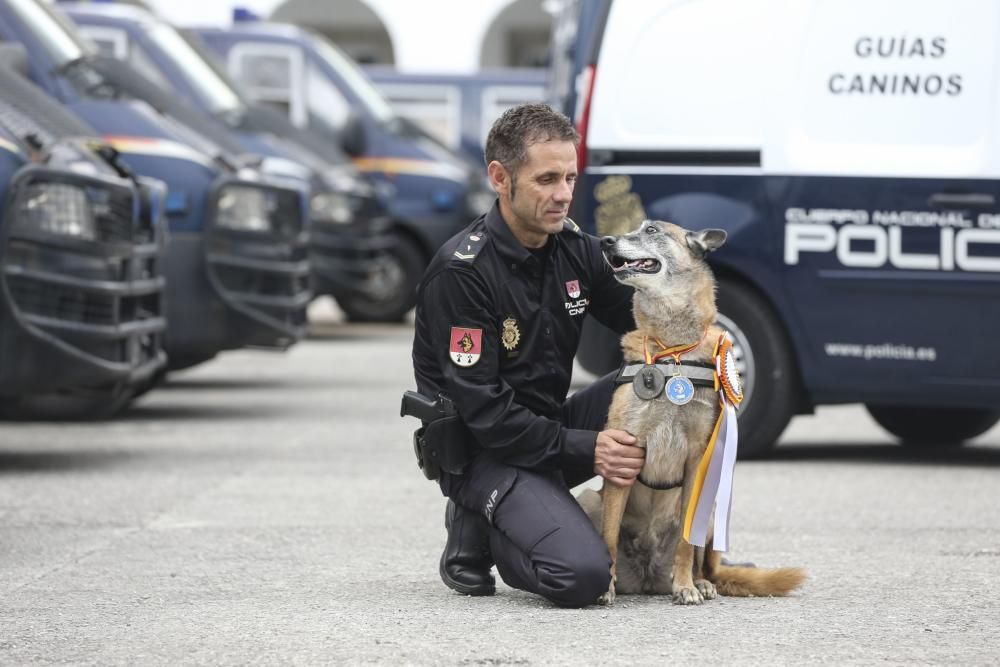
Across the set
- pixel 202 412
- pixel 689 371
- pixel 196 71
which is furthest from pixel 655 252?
pixel 196 71

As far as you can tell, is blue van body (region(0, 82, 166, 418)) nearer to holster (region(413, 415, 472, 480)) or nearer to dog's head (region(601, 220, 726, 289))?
holster (region(413, 415, 472, 480))

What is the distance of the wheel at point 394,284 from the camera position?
17406 millimetres

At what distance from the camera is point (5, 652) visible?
4.62m

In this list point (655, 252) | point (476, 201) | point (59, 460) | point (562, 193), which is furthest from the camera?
point (476, 201)

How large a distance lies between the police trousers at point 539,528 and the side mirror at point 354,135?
10.0 metres

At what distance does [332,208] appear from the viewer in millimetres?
14781

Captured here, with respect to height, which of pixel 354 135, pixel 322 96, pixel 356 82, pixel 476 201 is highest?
pixel 356 82

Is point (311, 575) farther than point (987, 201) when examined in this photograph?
No

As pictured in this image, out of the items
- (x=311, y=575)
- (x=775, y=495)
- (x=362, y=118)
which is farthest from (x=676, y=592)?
(x=362, y=118)

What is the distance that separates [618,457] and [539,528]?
0.29m

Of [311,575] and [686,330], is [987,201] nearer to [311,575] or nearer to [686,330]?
[686,330]

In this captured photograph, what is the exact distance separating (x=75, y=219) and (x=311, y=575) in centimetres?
281

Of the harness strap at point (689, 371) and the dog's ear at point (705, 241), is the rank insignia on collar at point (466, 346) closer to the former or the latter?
the harness strap at point (689, 371)

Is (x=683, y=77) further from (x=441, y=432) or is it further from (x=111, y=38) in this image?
(x=111, y=38)
